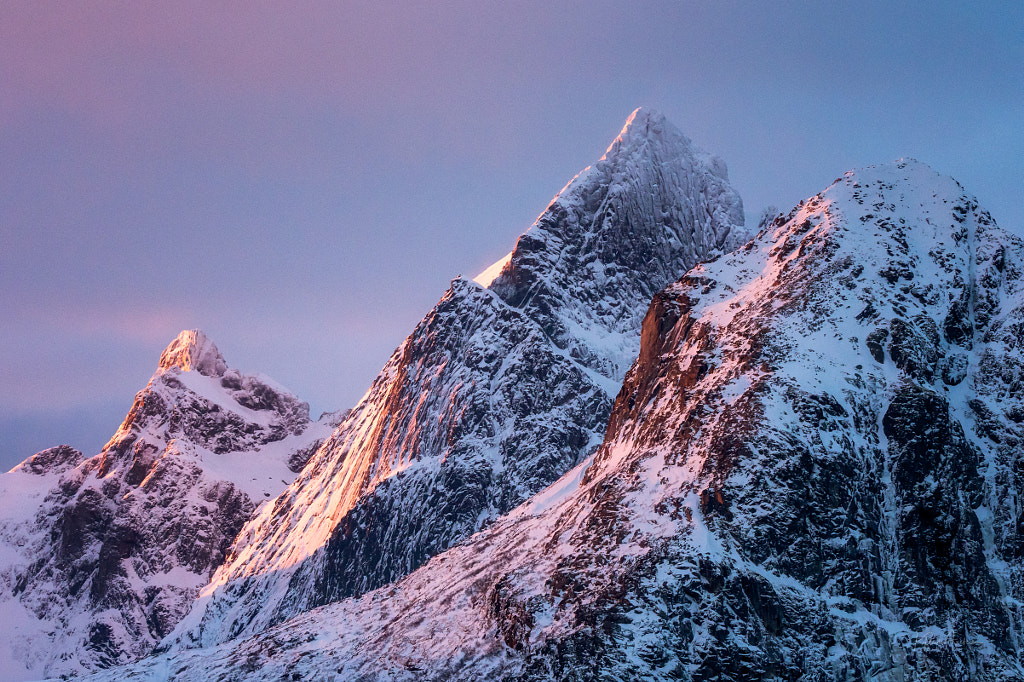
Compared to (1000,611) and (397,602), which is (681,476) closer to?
(1000,611)

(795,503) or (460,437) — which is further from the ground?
(460,437)

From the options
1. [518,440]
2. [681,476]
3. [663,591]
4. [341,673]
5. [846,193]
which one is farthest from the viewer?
[518,440]

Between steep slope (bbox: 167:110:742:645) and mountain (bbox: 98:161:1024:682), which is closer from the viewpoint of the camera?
mountain (bbox: 98:161:1024:682)

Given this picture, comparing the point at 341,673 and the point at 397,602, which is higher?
the point at 397,602

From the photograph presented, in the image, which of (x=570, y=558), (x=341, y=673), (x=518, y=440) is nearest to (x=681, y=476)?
(x=570, y=558)

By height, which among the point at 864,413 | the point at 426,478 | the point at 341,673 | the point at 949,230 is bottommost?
the point at 341,673

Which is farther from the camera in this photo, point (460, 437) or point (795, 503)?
point (460, 437)

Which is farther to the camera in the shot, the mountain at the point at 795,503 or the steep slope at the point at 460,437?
the steep slope at the point at 460,437

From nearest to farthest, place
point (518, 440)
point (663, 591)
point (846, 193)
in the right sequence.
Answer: point (663, 591) < point (846, 193) < point (518, 440)
